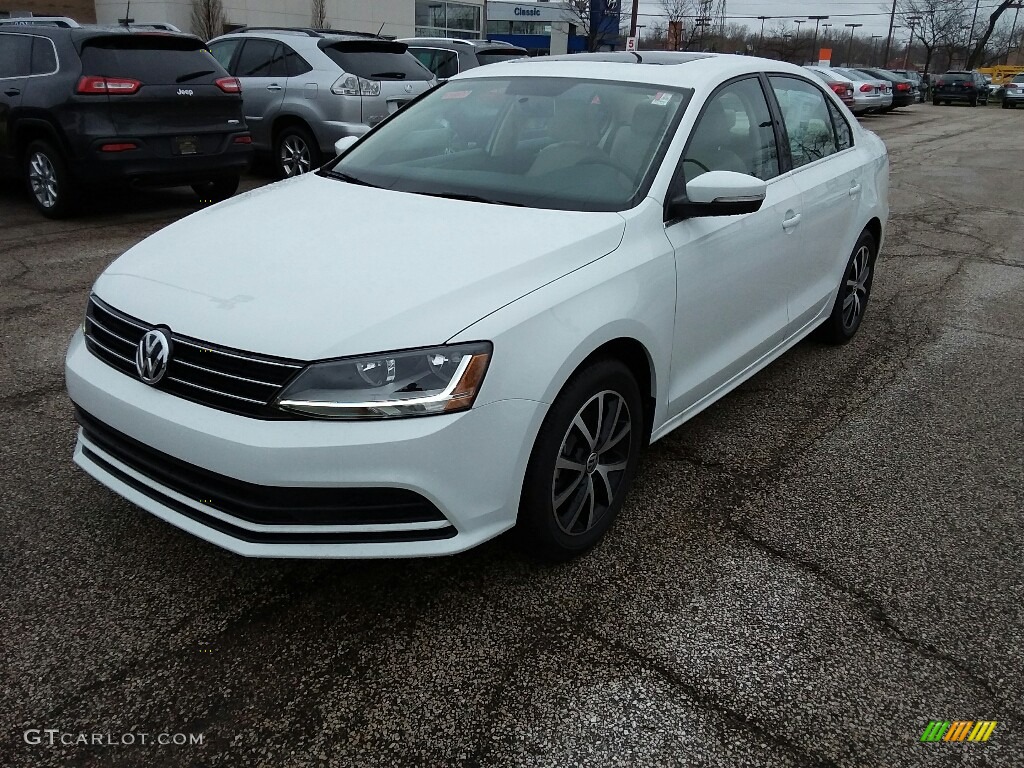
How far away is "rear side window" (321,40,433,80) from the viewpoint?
966 centimetres

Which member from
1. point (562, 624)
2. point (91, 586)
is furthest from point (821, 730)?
point (91, 586)

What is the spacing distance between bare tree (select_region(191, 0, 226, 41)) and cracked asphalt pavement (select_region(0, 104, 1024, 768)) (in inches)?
1085

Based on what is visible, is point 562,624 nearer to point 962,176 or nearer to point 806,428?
point 806,428

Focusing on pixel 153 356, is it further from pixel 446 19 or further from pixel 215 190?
pixel 446 19

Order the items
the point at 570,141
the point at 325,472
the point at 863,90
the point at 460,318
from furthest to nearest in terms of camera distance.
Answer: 1. the point at 863,90
2. the point at 570,141
3. the point at 460,318
4. the point at 325,472

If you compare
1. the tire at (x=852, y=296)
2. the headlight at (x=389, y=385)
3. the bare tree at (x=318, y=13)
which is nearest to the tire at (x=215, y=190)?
the tire at (x=852, y=296)

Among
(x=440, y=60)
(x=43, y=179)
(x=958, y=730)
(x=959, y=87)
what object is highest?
(x=959, y=87)

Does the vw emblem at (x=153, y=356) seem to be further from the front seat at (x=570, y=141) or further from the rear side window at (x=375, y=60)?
the rear side window at (x=375, y=60)

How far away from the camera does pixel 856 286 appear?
16.8 ft

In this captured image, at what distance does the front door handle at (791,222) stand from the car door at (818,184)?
0.09m

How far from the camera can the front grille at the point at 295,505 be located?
231 centimetres

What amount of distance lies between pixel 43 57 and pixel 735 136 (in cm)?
674

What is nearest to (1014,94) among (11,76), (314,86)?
(314,86)

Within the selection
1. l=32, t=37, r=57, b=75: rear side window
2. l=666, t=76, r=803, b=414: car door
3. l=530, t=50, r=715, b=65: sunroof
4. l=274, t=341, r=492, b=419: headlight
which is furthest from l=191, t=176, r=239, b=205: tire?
Result: l=274, t=341, r=492, b=419: headlight
